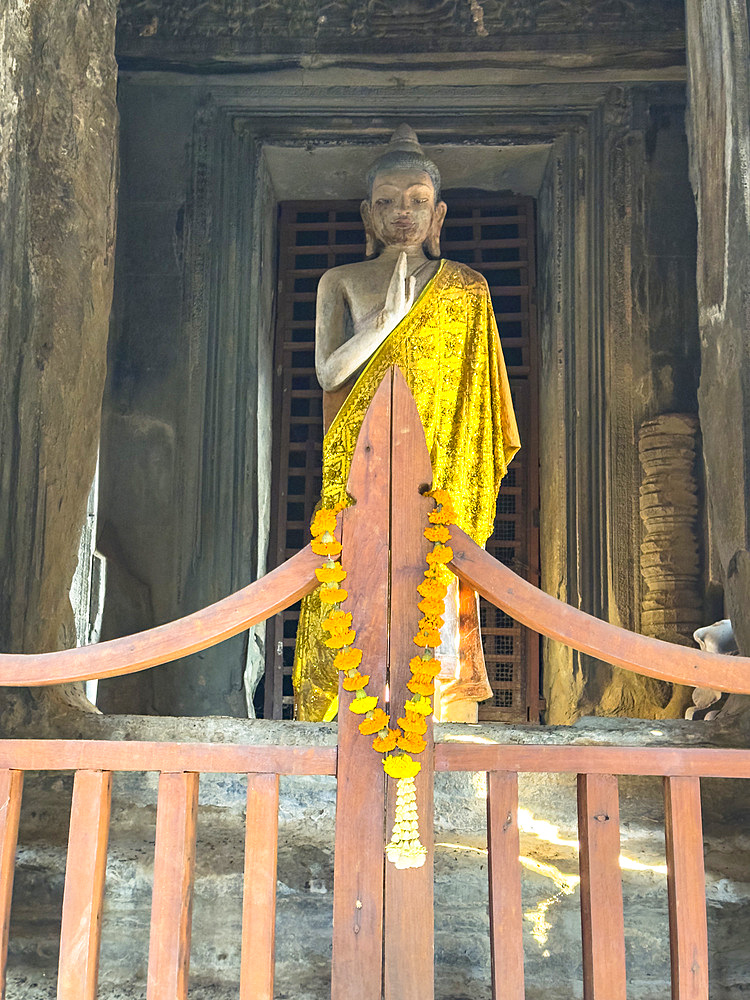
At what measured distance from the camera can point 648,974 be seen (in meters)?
2.53

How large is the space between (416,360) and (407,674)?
Answer: 2.70 metres

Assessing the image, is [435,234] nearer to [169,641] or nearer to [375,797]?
[169,641]

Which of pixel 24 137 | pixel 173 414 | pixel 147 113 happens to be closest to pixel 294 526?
pixel 173 414

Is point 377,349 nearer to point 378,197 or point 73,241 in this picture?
point 378,197

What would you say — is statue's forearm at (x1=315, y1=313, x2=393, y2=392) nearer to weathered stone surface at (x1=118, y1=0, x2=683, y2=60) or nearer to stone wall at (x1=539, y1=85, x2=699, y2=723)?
stone wall at (x1=539, y1=85, x2=699, y2=723)

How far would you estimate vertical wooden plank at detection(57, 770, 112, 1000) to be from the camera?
189 cm

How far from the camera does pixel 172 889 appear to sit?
1.90 metres

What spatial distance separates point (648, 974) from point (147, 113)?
4395mm

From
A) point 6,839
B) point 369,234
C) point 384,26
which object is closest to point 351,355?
point 369,234

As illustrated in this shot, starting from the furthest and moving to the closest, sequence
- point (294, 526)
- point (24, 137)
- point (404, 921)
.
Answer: point (294, 526)
point (24, 137)
point (404, 921)

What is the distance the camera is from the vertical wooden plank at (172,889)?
6.14ft

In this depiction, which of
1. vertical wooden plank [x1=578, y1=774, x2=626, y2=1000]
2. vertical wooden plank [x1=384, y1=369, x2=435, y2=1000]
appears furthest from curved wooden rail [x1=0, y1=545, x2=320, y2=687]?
vertical wooden plank [x1=578, y1=774, x2=626, y2=1000]

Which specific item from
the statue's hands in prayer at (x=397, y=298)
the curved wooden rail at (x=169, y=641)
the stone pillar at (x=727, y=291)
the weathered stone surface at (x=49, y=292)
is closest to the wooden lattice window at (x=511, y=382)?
the statue's hands in prayer at (x=397, y=298)

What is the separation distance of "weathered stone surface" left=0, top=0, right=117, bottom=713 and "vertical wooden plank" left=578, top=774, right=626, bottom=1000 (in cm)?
191
